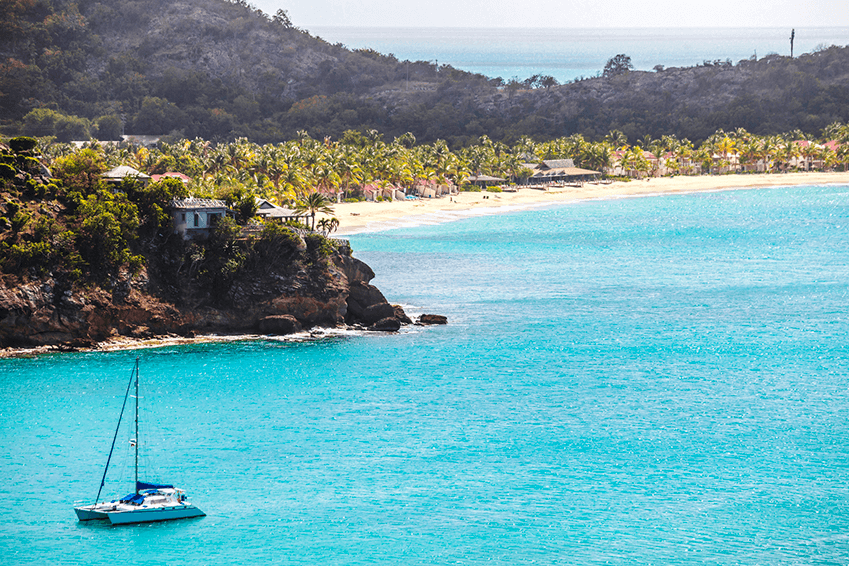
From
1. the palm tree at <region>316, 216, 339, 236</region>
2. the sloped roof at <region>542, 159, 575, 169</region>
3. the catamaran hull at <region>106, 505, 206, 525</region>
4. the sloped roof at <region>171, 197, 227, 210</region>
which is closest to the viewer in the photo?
the catamaran hull at <region>106, 505, 206, 525</region>

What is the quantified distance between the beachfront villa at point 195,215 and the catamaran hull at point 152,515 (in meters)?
28.4

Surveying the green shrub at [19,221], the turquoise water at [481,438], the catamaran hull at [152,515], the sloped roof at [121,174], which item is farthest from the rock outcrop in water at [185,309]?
the catamaran hull at [152,515]

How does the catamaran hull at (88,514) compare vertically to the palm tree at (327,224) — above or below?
below

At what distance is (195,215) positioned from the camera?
60.8 metres

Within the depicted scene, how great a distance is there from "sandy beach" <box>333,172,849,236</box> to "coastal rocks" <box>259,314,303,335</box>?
44.9 m

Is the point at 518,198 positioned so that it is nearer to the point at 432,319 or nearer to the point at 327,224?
the point at 327,224

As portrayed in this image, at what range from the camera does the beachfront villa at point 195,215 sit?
60531mm

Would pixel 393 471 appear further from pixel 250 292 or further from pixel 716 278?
pixel 716 278

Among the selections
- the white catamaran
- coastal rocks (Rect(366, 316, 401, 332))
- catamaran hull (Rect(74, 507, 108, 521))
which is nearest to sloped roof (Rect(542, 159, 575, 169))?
coastal rocks (Rect(366, 316, 401, 332))

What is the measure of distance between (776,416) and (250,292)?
103 ft

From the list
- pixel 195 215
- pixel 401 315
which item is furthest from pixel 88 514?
pixel 401 315

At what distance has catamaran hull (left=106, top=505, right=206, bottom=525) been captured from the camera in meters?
35.0

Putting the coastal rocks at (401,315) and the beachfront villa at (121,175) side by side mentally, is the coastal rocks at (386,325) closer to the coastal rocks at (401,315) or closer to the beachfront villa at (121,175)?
the coastal rocks at (401,315)

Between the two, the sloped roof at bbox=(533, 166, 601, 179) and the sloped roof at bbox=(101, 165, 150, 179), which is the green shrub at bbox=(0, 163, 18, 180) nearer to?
the sloped roof at bbox=(101, 165, 150, 179)
